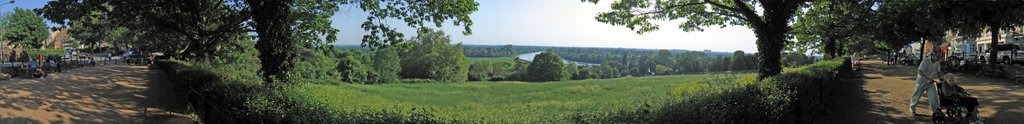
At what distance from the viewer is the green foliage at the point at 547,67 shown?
52219mm

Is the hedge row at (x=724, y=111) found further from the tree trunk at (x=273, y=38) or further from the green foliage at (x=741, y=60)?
the green foliage at (x=741, y=60)

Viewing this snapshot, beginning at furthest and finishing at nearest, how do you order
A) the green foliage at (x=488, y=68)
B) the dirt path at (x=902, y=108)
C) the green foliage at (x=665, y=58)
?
the green foliage at (x=488, y=68), the green foliage at (x=665, y=58), the dirt path at (x=902, y=108)

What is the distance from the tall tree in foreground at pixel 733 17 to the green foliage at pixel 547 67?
1382 inches

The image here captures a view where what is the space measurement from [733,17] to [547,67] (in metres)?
38.1

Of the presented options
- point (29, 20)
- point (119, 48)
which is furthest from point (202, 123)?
point (119, 48)

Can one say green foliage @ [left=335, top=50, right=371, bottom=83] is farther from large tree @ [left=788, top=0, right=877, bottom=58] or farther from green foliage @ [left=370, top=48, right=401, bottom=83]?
large tree @ [left=788, top=0, right=877, bottom=58]

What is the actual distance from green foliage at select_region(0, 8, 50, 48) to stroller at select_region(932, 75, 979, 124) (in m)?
75.3

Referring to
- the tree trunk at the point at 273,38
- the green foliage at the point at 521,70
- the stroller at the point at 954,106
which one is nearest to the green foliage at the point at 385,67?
the green foliage at the point at 521,70

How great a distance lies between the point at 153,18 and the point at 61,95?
16.6ft

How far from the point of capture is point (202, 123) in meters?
9.04

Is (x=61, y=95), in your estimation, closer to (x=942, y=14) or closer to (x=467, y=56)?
(x=942, y=14)

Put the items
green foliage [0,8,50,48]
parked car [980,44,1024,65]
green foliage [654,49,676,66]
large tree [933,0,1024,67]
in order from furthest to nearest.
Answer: green foliage [0,8,50,48] < green foliage [654,49,676,66] < parked car [980,44,1024,65] < large tree [933,0,1024,67]

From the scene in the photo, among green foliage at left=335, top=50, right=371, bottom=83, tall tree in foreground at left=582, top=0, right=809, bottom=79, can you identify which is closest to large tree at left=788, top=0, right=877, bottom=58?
tall tree in foreground at left=582, top=0, right=809, bottom=79

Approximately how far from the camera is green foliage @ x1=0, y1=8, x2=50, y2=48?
6315cm
